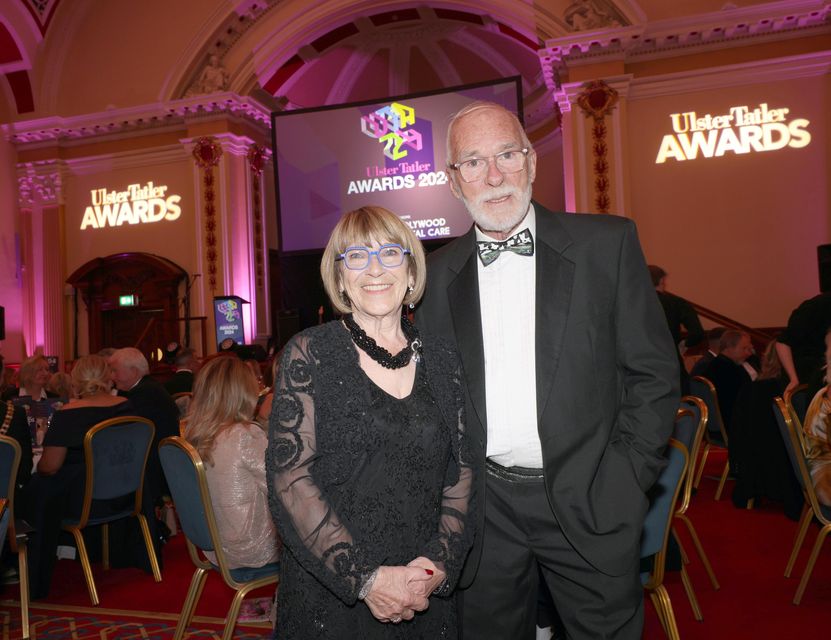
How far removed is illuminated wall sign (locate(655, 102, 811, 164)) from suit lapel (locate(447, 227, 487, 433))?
9.08 metres

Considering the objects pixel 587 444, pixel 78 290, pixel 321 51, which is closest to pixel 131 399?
pixel 587 444

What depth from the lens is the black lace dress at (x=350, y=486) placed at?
158cm

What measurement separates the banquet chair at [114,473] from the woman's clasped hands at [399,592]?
2706mm

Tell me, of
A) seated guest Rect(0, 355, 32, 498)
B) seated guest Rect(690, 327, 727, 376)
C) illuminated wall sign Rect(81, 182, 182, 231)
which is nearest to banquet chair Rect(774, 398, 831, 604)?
seated guest Rect(690, 327, 727, 376)

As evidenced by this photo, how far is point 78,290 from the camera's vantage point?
12562 mm

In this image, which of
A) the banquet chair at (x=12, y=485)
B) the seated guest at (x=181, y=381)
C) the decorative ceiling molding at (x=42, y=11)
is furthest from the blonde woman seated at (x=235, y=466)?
the decorative ceiling molding at (x=42, y=11)

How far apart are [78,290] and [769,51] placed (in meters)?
11.5

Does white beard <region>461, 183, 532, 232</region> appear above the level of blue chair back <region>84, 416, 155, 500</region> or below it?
A: above

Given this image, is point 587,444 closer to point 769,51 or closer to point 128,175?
point 769,51

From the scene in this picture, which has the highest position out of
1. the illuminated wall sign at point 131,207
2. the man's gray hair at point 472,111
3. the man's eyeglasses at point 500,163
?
the illuminated wall sign at point 131,207

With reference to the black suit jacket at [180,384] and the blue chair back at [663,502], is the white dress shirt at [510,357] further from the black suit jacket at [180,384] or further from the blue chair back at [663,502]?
the black suit jacket at [180,384]

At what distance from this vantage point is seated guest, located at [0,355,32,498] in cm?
365

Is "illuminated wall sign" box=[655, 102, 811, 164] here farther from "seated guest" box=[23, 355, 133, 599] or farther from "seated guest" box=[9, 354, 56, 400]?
"seated guest" box=[23, 355, 133, 599]

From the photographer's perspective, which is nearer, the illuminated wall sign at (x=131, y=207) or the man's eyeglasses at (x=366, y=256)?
the man's eyeglasses at (x=366, y=256)
